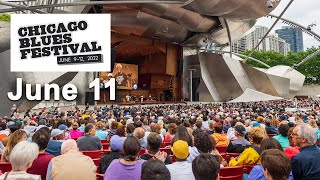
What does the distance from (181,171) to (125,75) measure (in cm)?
3660

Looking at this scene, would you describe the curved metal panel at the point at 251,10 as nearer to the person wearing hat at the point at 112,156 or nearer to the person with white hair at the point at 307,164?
the person wearing hat at the point at 112,156

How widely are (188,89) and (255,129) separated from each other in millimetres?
34266

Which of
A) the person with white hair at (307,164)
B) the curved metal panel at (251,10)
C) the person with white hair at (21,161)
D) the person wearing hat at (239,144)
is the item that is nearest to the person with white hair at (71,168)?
the person with white hair at (21,161)

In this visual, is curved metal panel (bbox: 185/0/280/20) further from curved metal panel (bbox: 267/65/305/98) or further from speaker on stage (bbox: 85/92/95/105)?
curved metal panel (bbox: 267/65/305/98)

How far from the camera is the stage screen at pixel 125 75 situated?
38.0 metres

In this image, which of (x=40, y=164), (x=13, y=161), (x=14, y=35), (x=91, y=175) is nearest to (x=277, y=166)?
(x=91, y=175)

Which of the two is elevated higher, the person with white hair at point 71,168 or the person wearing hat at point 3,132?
the person with white hair at point 71,168

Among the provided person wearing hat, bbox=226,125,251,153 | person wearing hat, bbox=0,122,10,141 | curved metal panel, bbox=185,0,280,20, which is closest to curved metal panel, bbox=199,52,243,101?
curved metal panel, bbox=185,0,280,20

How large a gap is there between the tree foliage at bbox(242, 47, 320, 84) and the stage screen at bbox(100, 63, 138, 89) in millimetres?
32949

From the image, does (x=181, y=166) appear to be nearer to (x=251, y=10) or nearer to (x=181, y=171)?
(x=181, y=171)

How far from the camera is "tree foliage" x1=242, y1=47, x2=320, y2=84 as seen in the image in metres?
57.3

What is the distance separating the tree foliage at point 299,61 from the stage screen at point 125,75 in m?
32.9

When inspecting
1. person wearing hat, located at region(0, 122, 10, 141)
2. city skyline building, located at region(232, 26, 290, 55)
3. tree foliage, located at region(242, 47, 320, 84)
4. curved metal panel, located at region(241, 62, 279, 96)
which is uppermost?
city skyline building, located at region(232, 26, 290, 55)

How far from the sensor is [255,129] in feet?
14.2
